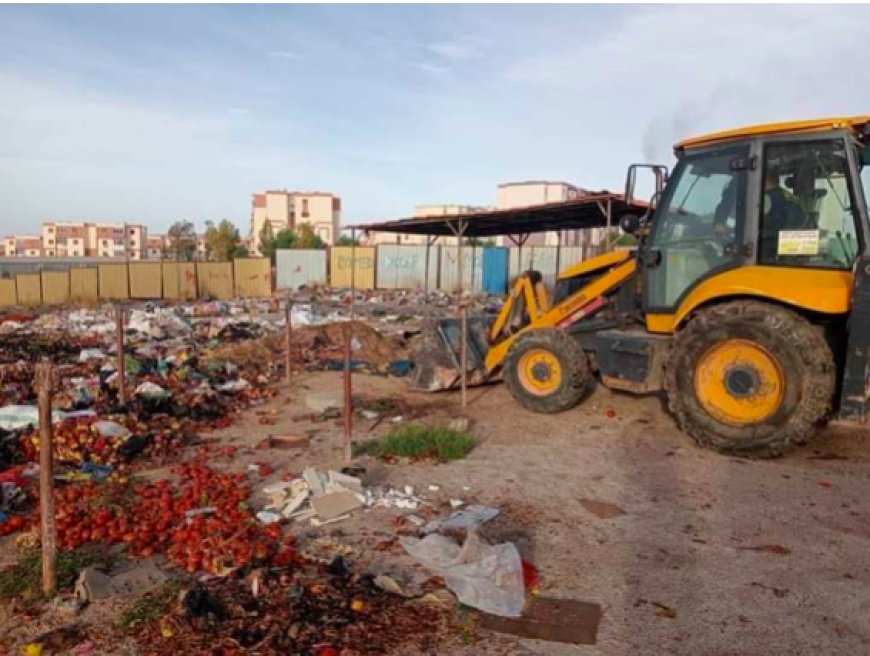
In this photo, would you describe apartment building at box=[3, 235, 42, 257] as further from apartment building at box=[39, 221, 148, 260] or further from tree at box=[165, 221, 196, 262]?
tree at box=[165, 221, 196, 262]

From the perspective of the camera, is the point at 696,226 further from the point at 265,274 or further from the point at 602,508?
the point at 265,274

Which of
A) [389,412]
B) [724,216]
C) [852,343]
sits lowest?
[389,412]

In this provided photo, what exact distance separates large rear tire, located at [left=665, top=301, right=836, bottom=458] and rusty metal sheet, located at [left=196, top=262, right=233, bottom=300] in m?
26.0

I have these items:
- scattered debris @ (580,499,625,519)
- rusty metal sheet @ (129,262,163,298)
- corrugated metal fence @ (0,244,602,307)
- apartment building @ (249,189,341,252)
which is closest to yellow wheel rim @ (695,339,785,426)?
scattered debris @ (580,499,625,519)

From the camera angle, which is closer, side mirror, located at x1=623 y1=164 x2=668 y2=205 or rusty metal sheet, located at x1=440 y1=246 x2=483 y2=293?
side mirror, located at x1=623 y1=164 x2=668 y2=205

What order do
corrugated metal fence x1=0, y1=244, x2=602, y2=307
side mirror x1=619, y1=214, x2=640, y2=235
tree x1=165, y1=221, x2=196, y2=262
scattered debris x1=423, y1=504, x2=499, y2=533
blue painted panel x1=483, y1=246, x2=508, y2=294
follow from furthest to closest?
tree x1=165, y1=221, x2=196, y2=262 < blue painted panel x1=483, y1=246, x2=508, y2=294 < corrugated metal fence x1=0, y1=244, x2=602, y2=307 < side mirror x1=619, y1=214, x2=640, y2=235 < scattered debris x1=423, y1=504, x2=499, y2=533

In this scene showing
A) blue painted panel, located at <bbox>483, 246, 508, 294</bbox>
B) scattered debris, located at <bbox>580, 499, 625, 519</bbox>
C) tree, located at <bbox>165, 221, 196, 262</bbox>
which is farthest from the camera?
tree, located at <bbox>165, 221, 196, 262</bbox>

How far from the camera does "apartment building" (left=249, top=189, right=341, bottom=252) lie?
102375 mm

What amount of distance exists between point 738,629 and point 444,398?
19.7ft

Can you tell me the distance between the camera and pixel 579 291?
826cm

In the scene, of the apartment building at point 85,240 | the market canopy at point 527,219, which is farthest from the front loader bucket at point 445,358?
the apartment building at point 85,240

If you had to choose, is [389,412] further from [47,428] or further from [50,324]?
[50,324]

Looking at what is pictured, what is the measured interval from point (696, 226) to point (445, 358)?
12.5 ft

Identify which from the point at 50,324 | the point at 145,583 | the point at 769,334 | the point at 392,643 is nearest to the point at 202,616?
the point at 145,583
